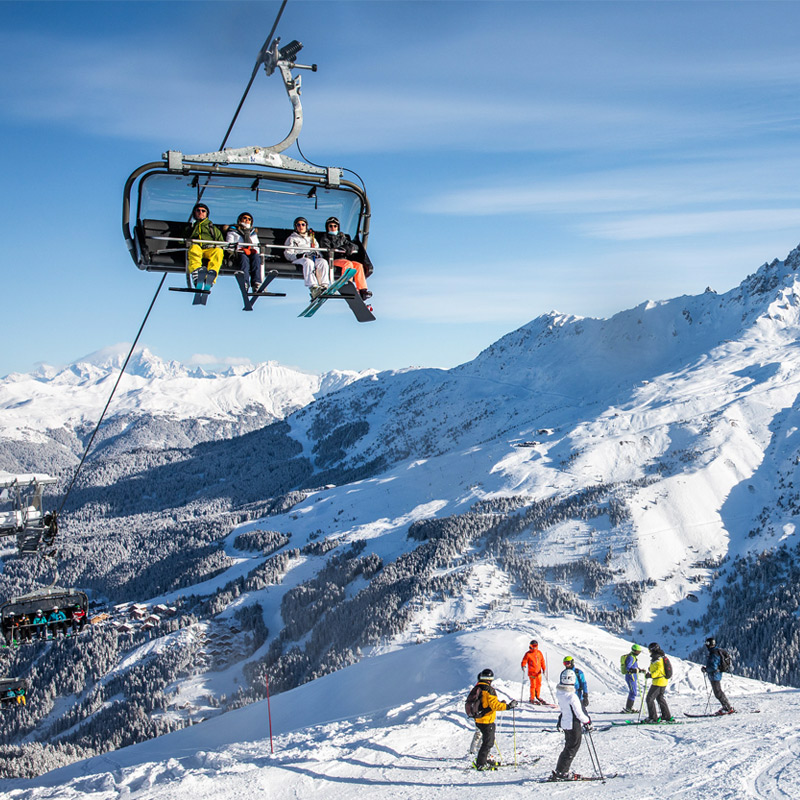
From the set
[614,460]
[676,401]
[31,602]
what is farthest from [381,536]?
[31,602]

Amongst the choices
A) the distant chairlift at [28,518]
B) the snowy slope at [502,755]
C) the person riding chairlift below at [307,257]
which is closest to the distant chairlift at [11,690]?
the distant chairlift at [28,518]

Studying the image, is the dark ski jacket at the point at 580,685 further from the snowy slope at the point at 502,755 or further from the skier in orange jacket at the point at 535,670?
the skier in orange jacket at the point at 535,670

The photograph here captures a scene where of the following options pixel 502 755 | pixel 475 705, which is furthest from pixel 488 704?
pixel 502 755

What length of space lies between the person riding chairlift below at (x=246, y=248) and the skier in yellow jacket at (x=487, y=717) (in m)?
8.13

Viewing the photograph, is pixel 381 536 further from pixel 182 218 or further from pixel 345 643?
pixel 182 218

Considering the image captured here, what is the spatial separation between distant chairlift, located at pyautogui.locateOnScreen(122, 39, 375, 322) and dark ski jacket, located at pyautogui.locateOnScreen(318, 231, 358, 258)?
0.34ft

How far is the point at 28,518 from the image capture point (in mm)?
22719

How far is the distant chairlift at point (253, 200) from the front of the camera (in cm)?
1113

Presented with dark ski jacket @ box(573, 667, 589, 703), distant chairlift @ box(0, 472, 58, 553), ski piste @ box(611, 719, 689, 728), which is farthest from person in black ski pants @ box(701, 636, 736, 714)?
distant chairlift @ box(0, 472, 58, 553)

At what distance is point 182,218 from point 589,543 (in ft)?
321

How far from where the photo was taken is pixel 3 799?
62.1ft

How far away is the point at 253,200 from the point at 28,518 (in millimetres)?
15343

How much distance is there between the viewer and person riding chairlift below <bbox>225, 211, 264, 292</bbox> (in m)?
12.5

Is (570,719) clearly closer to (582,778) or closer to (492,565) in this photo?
(582,778)
